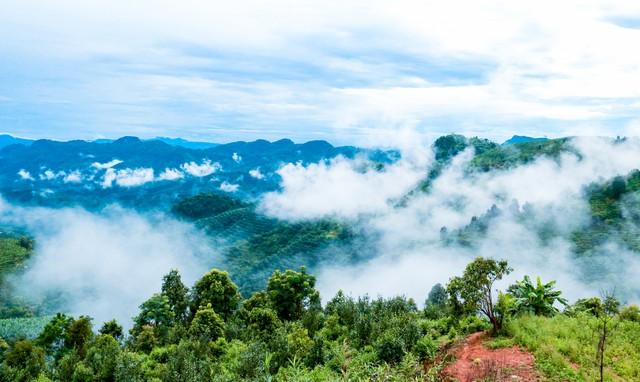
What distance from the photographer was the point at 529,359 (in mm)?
14766

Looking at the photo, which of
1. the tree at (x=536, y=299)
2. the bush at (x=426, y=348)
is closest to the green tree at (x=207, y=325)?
the bush at (x=426, y=348)

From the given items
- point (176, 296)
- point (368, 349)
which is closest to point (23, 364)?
point (176, 296)

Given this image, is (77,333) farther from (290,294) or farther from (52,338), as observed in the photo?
(290,294)

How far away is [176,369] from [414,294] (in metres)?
181

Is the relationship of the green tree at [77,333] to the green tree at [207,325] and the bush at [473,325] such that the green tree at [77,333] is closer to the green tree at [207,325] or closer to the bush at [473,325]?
the green tree at [207,325]

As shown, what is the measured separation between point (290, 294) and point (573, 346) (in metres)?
30.4

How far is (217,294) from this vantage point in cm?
4353

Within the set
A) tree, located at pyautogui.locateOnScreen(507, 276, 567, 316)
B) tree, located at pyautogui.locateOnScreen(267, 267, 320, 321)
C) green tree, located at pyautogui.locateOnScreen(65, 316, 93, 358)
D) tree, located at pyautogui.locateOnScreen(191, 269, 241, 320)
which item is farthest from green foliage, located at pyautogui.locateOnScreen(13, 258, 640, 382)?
tree, located at pyautogui.locateOnScreen(191, 269, 241, 320)

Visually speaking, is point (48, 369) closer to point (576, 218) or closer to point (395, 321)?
point (395, 321)

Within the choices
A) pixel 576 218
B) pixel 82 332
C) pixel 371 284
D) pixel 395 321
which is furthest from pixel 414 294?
pixel 395 321

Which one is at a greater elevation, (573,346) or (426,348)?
(573,346)

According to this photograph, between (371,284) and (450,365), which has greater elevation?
(450,365)

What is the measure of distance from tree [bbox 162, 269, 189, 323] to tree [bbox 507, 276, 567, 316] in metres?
34.3

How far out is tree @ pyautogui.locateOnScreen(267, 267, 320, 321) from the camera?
4256 centimetres
